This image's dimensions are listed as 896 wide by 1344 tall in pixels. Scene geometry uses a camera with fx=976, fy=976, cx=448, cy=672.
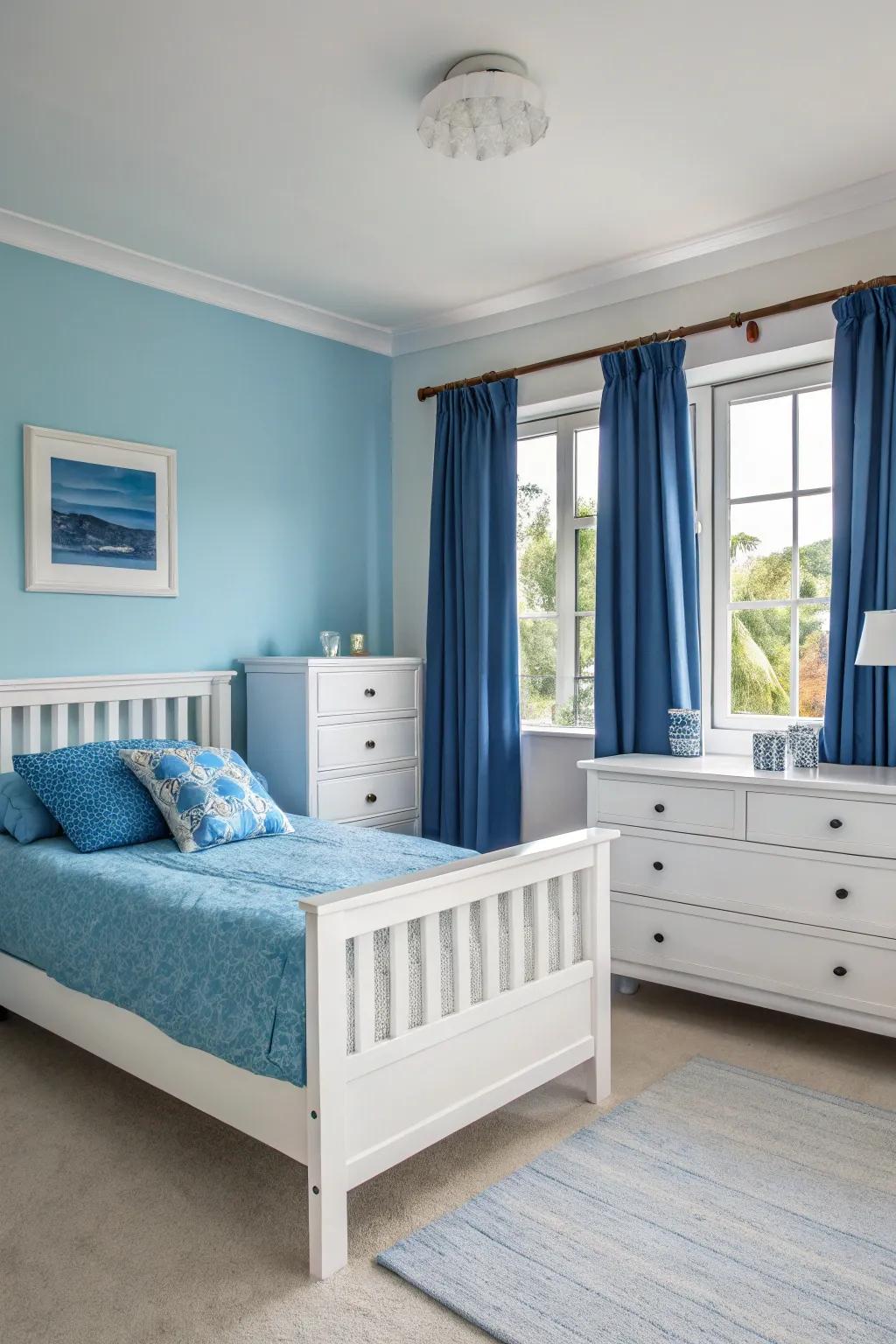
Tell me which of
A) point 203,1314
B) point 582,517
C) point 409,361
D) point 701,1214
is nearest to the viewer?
point 203,1314

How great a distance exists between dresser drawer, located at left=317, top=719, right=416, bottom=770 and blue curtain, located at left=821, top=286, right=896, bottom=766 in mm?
1730

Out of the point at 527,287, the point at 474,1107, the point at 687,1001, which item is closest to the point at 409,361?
the point at 527,287

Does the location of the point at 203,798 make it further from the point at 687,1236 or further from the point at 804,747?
the point at 804,747

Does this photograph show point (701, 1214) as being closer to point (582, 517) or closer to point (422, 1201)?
point (422, 1201)

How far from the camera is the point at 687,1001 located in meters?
3.24

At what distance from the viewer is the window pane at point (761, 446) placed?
3.49m

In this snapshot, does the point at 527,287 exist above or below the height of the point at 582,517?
above

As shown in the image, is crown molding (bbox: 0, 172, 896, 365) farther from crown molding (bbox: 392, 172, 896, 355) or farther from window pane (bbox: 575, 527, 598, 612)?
window pane (bbox: 575, 527, 598, 612)

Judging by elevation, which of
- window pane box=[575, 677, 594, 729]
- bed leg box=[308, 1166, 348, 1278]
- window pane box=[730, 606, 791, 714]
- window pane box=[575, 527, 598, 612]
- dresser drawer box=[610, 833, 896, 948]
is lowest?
bed leg box=[308, 1166, 348, 1278]

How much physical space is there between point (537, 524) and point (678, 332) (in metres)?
1.00

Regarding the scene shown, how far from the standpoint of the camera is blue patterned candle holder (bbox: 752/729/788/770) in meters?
3.00

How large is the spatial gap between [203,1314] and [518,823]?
247 centimetres

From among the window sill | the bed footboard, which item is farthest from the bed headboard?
the bed footboard

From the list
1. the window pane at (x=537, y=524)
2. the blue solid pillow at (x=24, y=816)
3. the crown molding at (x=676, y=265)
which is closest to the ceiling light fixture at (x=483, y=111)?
the crown molding at (x=676, y=265)
